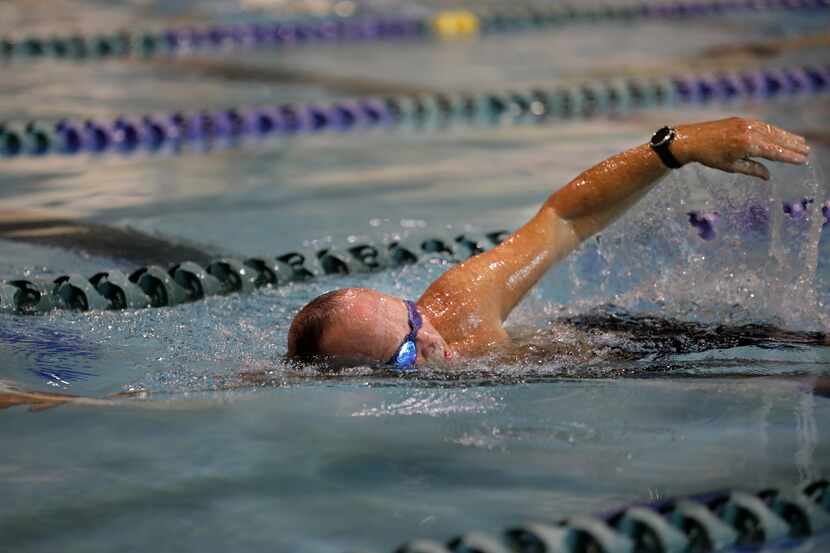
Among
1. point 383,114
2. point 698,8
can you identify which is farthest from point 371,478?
point 698,8

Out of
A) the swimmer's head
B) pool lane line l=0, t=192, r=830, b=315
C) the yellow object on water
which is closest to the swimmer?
the swimmer's head

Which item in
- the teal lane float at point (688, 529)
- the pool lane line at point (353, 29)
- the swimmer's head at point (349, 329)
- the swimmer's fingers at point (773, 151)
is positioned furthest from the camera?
the pool lane line at point (353, 29)

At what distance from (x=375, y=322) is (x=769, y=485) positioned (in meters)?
0.88

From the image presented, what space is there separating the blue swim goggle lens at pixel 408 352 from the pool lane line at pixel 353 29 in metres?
5.56

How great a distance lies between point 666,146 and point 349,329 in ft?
2.98

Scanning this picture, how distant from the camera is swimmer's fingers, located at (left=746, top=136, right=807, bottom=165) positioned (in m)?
2.98

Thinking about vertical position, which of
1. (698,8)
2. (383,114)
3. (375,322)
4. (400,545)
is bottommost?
(400,545)

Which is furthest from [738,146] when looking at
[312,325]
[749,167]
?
[312,325]

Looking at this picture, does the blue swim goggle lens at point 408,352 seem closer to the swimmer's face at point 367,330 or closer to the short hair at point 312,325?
the swimmer's face at point 367,330

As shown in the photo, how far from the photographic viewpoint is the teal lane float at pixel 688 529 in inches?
86.6

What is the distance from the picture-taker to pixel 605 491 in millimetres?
2395

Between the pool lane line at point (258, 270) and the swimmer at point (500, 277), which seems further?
the pool lane line at point (258, 270)

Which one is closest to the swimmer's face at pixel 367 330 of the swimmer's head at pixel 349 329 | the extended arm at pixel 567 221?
the swimmer's head at pixel 349 329

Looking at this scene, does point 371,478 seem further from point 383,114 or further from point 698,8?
point 698,8
